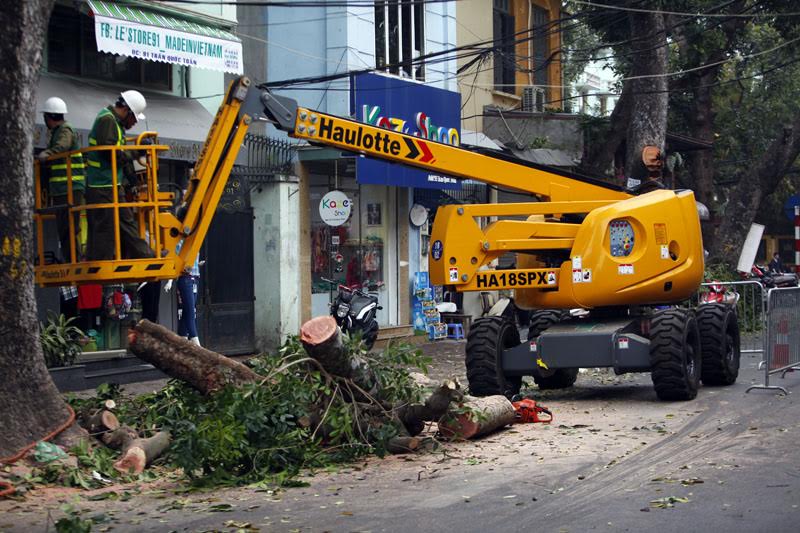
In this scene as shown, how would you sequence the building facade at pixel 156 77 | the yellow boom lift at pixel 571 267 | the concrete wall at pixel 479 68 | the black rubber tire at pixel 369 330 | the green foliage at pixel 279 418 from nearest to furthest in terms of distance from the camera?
the green foliage at pixel 279 418
the yellow boom lift at pixel 571 267
the building facade at pixel 156 77
the black rubber tire at pixel 369 330
the concrete wall at pixel 479 68

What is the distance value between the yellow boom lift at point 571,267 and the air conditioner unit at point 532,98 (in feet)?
48.8

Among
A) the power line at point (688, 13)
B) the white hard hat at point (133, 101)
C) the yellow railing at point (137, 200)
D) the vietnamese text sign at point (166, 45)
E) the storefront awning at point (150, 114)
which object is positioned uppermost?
the power line at point (688, 13)

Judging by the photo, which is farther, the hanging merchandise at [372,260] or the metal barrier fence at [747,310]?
the hanging merchandise at [372,260]

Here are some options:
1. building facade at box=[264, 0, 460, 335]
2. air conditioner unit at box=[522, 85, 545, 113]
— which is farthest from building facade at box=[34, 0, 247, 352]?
air conditioner unit at box=[522, 85, 545, 113]

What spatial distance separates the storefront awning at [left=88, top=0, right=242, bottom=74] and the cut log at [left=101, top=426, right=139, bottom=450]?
7.26 m

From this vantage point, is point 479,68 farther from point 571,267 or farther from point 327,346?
point 327,346

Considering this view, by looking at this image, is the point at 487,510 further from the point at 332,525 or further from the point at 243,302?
the point at 243,302

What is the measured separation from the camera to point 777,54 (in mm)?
37250

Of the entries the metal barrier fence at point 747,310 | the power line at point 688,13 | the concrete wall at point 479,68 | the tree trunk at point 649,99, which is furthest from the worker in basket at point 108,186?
the concrete wall at point 479,68

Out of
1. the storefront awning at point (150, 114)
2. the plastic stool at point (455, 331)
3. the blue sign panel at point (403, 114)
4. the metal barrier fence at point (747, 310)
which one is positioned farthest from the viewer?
the plastic stool at point (455, 331)

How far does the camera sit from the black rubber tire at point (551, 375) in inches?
566

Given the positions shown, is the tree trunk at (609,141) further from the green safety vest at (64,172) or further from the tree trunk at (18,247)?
the tree trunk at (18,247)

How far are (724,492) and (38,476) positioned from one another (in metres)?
5.11

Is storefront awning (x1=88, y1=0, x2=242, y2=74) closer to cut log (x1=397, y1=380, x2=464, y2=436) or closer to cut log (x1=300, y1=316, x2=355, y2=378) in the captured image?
cut log (x1=300, y1=316, x2=355, y2=378)
